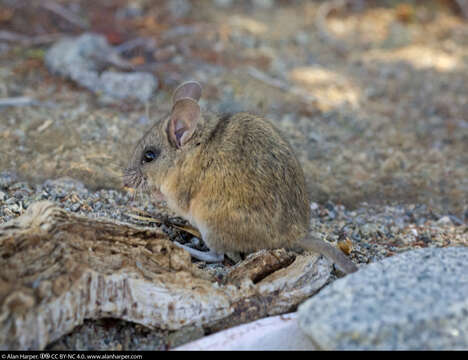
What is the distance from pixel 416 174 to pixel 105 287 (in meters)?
4.31

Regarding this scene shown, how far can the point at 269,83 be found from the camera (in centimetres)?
764

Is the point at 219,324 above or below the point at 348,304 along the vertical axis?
below

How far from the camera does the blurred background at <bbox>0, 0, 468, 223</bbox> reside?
5.97m

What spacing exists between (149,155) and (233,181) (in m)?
0.95

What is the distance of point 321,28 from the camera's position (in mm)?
9227

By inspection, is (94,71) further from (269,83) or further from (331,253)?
(331,253)

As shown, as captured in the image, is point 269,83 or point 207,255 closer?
point 207,255


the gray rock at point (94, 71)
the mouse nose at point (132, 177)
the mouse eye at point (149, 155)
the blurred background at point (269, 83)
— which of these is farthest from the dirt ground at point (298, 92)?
the mouse eye at point (149, 155)

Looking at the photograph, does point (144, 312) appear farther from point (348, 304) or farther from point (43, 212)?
point (348, 304)

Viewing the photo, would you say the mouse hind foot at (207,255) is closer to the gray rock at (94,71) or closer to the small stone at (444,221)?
the small stone at (444,221)

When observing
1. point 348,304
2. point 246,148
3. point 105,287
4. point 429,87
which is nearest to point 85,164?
point 246,148

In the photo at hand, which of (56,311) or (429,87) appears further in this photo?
(429,87)

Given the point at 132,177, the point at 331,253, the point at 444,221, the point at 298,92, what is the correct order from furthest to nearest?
the point at 298,92
the point at 444,221
the point at 132,177
the point at 331,253

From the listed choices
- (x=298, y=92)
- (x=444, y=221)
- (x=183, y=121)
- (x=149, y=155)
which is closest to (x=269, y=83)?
(x=298, y=92)
